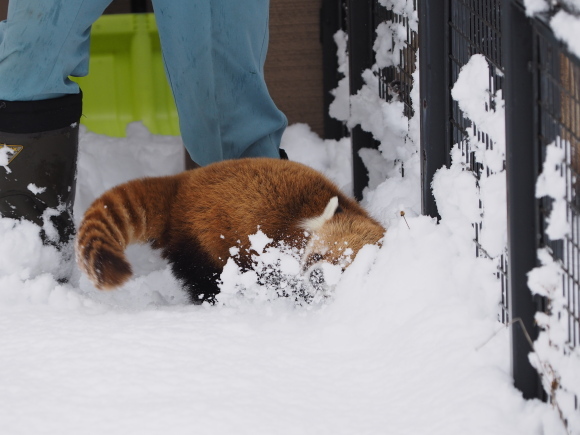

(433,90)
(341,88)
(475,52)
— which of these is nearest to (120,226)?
(433,90)

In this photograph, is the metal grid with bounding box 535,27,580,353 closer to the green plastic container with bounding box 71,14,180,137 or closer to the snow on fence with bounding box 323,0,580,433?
the snow on fence with bounding box 323,0,580,433

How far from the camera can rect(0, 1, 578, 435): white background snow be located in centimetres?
177

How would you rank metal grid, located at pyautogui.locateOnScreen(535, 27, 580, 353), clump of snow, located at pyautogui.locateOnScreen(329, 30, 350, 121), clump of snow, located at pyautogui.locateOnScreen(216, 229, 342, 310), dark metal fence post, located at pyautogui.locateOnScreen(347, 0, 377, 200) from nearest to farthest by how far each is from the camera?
metal grid, located at pyautogui.locateOnScreen(535, 27, 580, 353) < clump of snow, located at pyautogui.locateOnScreen(216, 229, 342, 310) < dark metal fence post, located at pyautogui.locateOnScreen(347, 0, 377, 200) < clump of snow, located at pyautogui.locateOnScreen(329, 30, 350, 121)

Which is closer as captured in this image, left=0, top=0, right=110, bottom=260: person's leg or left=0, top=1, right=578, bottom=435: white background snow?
left=0, top=1, right=578, bottom=435: white background snow

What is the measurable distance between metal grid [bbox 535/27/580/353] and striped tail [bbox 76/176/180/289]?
3.93 feet

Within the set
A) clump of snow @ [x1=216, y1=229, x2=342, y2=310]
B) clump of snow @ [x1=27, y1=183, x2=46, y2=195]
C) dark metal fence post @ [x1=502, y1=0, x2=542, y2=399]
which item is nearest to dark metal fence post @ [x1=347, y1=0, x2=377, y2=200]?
clump of snow @ [x1=216, y1=229, x2=342, y2=310]

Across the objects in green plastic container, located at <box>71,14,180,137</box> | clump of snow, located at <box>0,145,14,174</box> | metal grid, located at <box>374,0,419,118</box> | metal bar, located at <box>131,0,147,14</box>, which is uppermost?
metal grid, located at <box>374,0,419,118</box>

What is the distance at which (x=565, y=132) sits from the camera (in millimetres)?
1631

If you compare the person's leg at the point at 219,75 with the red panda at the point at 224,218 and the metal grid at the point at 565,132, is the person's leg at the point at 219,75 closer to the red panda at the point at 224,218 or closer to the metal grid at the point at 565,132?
the red panda at the point at 224,218

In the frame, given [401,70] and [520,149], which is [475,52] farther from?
[401,70]

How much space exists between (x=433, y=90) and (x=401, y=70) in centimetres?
71

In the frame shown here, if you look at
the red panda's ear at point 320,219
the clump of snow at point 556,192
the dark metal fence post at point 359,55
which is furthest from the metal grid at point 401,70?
the clump of snow at point 556,192

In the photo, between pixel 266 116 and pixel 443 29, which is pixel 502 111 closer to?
pixel 443 29

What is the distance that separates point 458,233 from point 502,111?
15.8 inches
